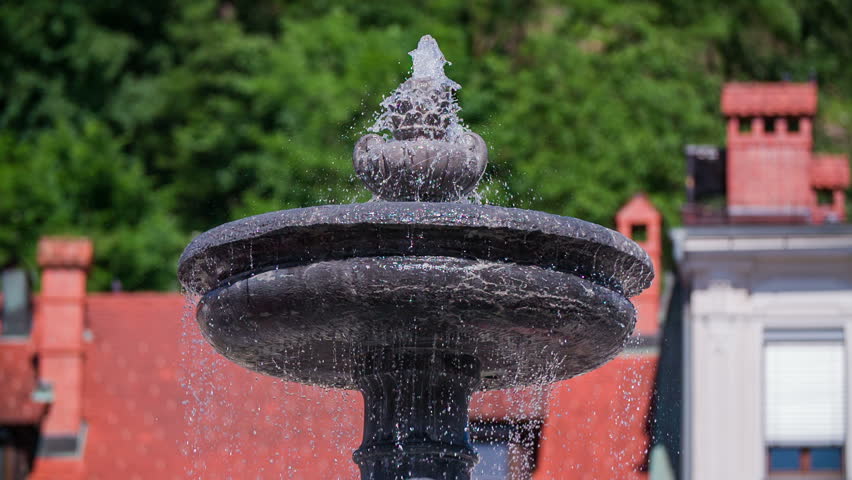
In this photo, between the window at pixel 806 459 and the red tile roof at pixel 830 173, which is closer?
the window at pixel 806 459

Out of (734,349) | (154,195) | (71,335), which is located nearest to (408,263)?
(734,349)

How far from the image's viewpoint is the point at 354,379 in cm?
938

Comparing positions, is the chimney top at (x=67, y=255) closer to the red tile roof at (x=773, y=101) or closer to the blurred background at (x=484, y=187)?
the blurred background at (x=484, y=187)

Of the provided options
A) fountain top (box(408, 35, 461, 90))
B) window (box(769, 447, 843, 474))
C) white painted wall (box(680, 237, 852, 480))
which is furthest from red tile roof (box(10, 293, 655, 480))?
fountain top (box(408, 35, 461, 90))

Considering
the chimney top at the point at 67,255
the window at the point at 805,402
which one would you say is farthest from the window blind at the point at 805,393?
the chimney top at the point at 67,255

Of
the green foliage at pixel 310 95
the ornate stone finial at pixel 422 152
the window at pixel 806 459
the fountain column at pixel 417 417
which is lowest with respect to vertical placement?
the fountain column at pixel 417 417

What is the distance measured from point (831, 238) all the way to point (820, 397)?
1589mm

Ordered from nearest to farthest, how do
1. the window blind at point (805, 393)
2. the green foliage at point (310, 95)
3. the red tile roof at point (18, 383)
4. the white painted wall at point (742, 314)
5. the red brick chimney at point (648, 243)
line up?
the window blind at point (805, 393), the white painted wall at point (742, 314), the red tile roof at point (18, 383), the red brick chimney at point (648, 243), the green foliage at point (310, 95)

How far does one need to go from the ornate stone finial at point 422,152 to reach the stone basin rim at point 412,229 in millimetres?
762

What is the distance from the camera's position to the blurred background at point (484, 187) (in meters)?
20.4

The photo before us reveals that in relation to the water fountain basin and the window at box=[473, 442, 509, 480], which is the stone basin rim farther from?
the window at box=[473, 442, 509, 480]

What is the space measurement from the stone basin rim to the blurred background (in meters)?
6.33

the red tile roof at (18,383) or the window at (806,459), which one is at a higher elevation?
the red tile roof at (18,383)

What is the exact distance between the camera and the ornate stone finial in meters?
9.20
